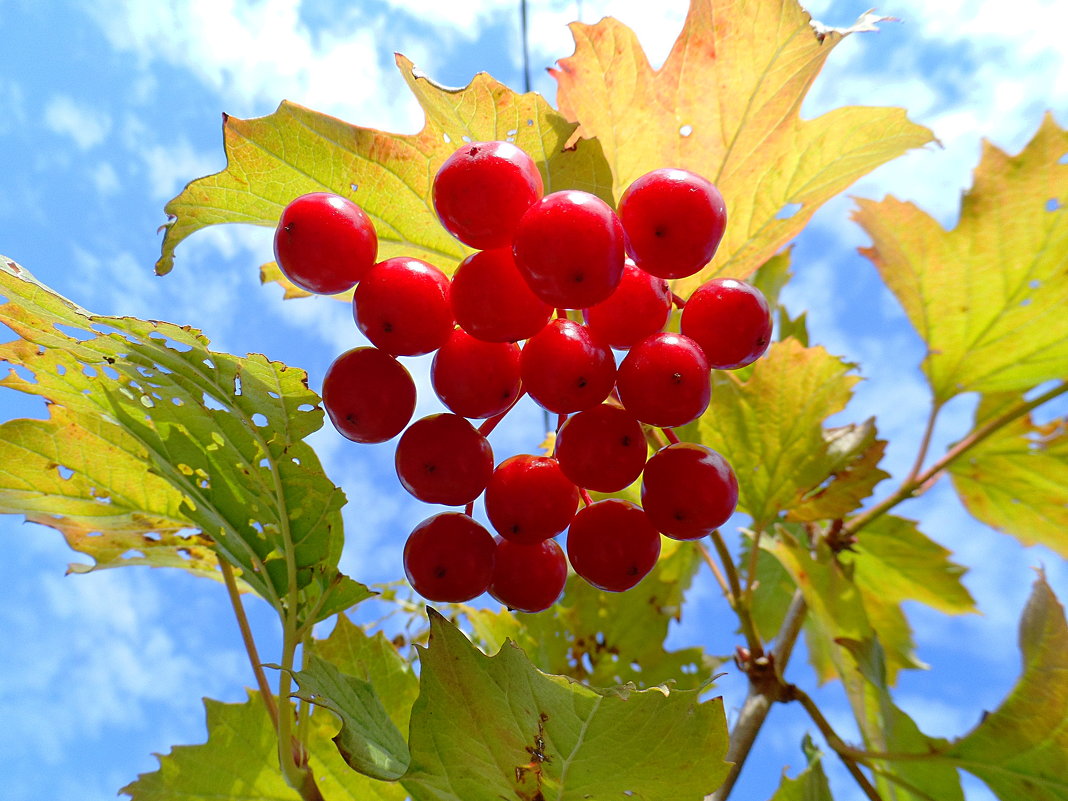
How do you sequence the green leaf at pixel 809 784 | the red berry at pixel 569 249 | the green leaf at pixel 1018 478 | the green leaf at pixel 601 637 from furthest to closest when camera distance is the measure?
the green leaf at pixel 1018 478
the green leaf at pixel 601 637
the green leaf at pixel 809 784
the red berry at pixel 569 249

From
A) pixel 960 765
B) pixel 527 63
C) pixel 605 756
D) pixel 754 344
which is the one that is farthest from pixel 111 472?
pixel 527 63

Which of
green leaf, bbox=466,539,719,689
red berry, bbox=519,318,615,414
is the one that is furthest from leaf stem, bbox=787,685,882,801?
red berry, bbox=519,318,615,414

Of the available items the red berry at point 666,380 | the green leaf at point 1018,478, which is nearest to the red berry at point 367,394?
the red berry at point 666,380

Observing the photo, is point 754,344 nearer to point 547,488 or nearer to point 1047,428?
point 547,488

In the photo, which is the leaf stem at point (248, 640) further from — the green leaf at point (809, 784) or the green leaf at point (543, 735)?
the green leaf at point (809, 784)

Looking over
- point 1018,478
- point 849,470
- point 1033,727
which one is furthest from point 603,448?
point 1018,478

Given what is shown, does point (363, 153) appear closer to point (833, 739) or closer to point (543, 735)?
point (543, 735)

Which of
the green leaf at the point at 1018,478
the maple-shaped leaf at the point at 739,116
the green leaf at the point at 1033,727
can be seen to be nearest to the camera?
the maple-shaped leaf at the point at 739,116

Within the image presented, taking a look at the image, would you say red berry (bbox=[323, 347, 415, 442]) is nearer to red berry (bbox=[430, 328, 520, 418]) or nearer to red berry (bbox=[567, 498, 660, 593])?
red berry (bbox=[430, 328, 520, 418])
